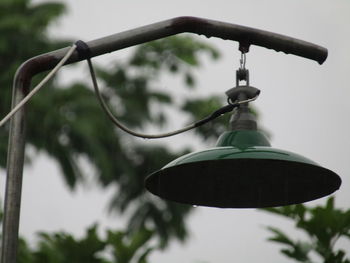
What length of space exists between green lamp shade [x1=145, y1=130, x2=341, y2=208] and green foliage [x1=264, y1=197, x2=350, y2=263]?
4.35 ft

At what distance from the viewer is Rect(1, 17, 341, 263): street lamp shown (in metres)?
2.61

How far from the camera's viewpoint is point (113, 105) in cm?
1266

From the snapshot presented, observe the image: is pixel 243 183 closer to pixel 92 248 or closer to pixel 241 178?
pixel 241 178

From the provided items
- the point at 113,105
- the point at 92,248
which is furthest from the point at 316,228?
the point at 113,105

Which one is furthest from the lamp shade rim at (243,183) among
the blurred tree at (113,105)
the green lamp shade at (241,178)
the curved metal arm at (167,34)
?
the blurred tree at (113,105)

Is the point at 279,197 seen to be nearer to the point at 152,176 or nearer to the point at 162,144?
the point at 152,176

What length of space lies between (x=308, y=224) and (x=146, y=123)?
8.35 meters

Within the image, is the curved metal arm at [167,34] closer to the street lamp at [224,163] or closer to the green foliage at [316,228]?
the street lamp at [224,163]

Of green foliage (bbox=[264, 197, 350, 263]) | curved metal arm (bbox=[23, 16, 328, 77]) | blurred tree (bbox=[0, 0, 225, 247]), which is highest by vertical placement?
blurred tree (bbox=[0, 0, 225, 247])

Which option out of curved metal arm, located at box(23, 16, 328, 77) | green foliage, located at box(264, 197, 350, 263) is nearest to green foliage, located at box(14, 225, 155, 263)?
green foliage, located at box(264, 197, 350, 263)

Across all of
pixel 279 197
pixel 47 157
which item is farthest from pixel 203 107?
pixel 279 197

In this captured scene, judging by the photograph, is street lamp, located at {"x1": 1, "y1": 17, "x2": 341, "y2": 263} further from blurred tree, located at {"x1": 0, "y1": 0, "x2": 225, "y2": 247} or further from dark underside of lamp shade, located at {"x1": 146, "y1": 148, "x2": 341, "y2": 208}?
blurred tree, located at {"x1": 0, "y1": 0, "x2": 225, "y2": 247}

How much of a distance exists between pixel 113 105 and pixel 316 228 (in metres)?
8.57

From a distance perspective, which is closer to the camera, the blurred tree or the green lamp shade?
the green lamp shade
